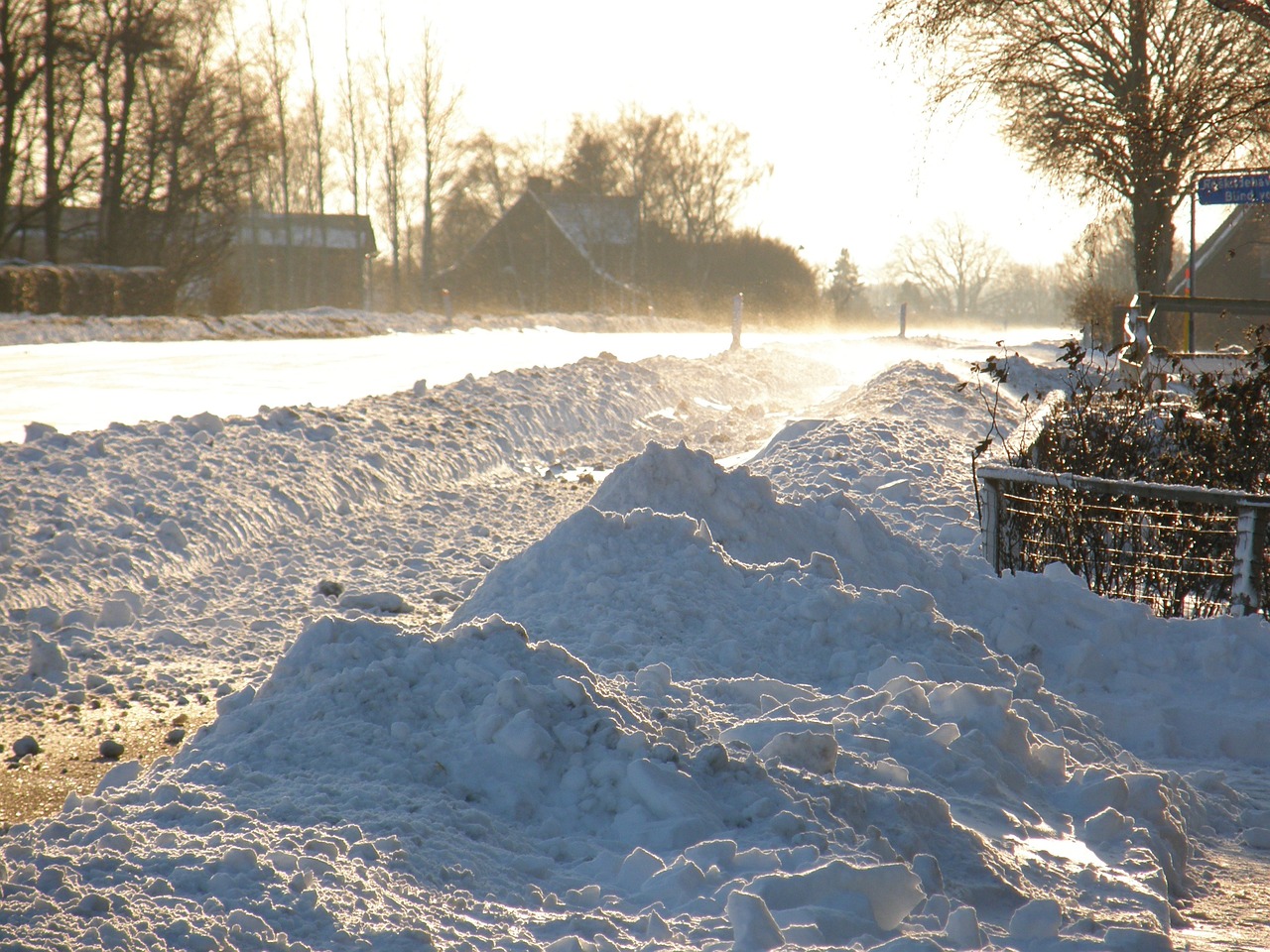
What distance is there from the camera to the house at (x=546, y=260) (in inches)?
2062

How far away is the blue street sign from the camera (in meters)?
12.4

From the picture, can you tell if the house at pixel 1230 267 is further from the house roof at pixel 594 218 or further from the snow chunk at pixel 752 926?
the snow chunk at pixel 752 926

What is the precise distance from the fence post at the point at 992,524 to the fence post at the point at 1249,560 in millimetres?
1168

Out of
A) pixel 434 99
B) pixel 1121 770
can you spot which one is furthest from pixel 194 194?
pixel 1121 770

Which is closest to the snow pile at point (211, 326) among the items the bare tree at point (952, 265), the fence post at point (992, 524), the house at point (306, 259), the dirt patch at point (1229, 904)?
the fence post at point (992, 524)

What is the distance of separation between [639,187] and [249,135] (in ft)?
101

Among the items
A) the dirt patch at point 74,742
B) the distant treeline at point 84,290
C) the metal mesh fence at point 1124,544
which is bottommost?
the dirt patch at point 74,742

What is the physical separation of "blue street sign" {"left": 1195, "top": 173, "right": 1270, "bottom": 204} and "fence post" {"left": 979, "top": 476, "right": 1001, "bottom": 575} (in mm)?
8657

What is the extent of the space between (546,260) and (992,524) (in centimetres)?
4860

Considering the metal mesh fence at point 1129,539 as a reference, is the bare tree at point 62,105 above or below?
above

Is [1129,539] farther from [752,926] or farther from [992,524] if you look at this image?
[752,926]

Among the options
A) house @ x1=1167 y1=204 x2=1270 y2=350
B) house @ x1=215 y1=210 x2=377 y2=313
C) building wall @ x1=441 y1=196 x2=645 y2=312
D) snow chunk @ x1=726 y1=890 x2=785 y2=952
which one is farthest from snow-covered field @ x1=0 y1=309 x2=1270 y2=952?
house @ x1=215 y1=210 x2=377 y2=313

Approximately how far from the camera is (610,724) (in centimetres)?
323

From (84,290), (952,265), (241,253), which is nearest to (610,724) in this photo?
(84,290)
